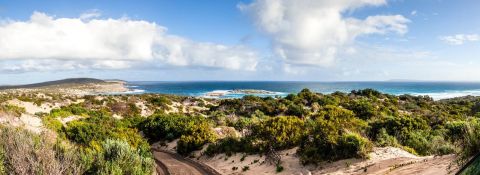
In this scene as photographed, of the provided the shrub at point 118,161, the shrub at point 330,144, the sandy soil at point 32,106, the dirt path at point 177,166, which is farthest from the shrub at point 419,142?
the sandy soil at point 32,106

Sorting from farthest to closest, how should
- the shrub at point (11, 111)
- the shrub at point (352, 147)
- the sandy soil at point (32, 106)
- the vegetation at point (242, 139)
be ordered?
the sandy soil at point (32, 106) < the shrub at point (11, 111) < the shrub at point (352, 147) < the vegetation at point (242, 139)

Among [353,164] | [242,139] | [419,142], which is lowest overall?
[242,139]

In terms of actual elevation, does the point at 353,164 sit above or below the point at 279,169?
above

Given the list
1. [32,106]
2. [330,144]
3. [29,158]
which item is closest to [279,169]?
[330,144]

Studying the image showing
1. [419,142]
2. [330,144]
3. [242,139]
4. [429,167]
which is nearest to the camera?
[429,167]

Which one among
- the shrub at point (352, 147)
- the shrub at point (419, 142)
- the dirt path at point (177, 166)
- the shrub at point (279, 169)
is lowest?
the dirt path at point (177, 166)

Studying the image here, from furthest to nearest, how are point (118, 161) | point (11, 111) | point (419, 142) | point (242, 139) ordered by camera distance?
point (11, 111), point (242, 139), point (419, 142), point (118, 161)

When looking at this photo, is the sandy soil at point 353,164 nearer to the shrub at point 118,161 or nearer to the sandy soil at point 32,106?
the shrub at point 118,161

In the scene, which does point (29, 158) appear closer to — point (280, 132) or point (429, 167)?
point (429, 167)

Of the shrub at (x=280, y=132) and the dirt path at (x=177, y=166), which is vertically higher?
the shrub at (x=280, y=132)
